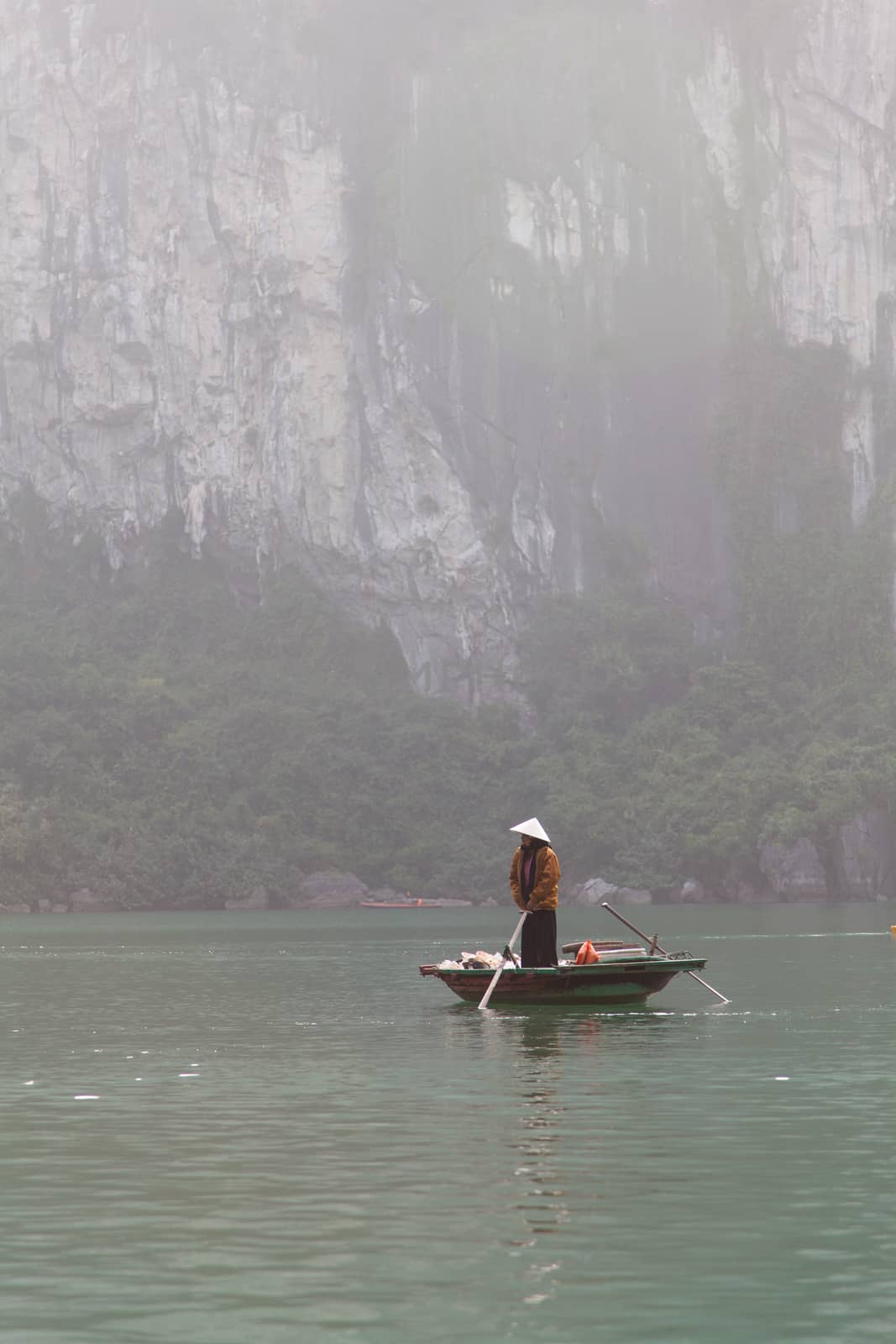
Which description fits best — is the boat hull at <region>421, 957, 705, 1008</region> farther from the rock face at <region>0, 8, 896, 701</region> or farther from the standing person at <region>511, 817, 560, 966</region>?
the rock face at <region>0, 8, 896, 701</region>

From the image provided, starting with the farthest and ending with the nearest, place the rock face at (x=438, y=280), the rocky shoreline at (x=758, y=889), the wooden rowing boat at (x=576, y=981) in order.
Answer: the rock face at (x=438, y=280) < the rocky shoreline at (x=758, y=889) < the wooden rowing boat at (x=576, y=981)

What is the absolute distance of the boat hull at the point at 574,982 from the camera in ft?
88.2

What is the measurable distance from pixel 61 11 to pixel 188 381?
23.8m

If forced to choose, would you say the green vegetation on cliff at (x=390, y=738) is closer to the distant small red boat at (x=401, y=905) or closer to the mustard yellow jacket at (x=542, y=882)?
the distant small red boat at (x=401, y=905)

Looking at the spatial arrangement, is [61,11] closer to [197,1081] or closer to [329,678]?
[329,678]

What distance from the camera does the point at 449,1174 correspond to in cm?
1362

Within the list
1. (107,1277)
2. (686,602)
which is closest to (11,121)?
(686,602)

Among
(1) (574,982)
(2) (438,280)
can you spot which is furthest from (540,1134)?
(2) (438,280)

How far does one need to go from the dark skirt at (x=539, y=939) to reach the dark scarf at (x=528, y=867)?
0.28 meters

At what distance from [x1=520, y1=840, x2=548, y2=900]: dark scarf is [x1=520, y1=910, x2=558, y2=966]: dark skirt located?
0.28m

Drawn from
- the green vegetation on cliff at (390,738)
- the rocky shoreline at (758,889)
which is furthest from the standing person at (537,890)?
the green vegetation on cliff at (390,738)

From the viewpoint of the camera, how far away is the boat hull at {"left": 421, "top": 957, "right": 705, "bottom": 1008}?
2688cm

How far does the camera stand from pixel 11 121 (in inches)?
4808

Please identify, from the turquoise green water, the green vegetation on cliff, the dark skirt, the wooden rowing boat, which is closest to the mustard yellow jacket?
the dark skirt
